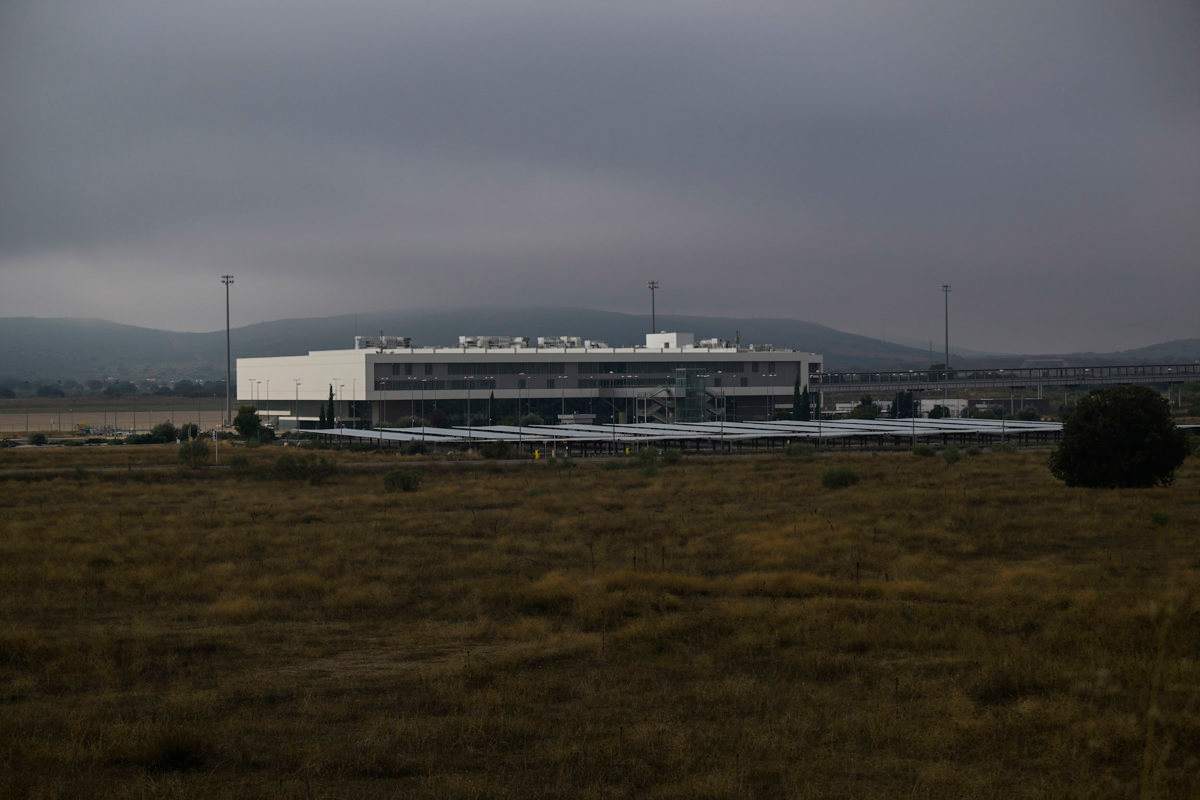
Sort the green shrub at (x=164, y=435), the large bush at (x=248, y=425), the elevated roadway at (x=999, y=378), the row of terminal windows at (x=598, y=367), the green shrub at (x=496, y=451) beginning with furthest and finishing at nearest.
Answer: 1. the elevated roadway at (x=999, y=378)
2. the row of terminal windows at (x=598, y=367)
3. the large bush at (x=248, y=425)
4. the green shrub at (x=164, y=435)
5. the green shrub at (x=496, y=451)

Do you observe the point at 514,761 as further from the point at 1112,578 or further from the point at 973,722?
the point at 1112,578

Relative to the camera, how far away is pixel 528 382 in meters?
135

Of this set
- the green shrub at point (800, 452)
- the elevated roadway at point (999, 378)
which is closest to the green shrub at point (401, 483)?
the green shrub at point (800, 452)

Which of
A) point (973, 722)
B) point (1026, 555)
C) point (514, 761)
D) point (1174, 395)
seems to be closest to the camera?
point (514, 761)

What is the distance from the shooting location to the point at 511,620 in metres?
21.0

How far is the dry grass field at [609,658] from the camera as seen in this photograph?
12.5 metres

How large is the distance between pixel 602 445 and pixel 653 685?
73.7 meters

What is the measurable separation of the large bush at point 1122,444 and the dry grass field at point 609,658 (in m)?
10.6

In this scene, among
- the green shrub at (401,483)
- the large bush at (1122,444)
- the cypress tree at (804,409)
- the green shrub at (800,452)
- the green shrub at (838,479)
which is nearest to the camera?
the large bush at (1122,444)

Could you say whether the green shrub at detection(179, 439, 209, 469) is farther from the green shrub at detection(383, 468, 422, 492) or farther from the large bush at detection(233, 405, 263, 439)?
the large bush at detection(233, 405, 263, 439)

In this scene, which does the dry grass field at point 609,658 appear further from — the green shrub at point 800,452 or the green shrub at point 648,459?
the green shrub at point 800,452

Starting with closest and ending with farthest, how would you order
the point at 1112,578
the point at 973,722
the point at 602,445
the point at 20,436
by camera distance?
1. the point at 973,722
2. the point at 1112,578
3. the point at 602,445
4. the point at 20,436

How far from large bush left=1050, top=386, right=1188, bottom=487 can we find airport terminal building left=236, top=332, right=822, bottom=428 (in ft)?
254

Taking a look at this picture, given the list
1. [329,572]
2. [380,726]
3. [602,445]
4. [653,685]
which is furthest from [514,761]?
[602,445]
